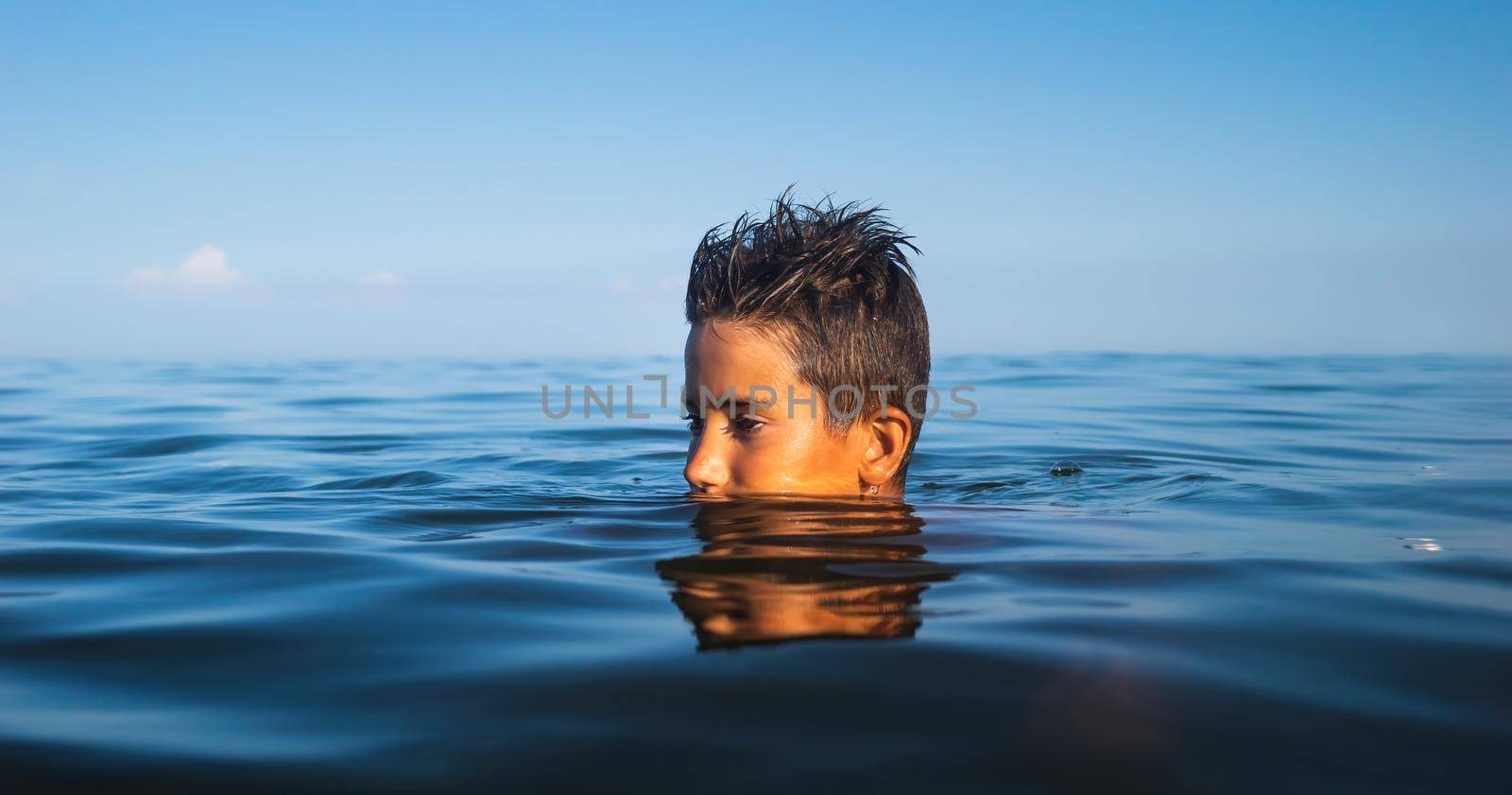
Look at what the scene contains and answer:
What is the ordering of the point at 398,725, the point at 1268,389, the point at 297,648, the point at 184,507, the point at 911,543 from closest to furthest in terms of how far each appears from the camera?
the point at 398,725, the point at 297,648, the point at 911,543, the point at 184,507, the point at 1268,389

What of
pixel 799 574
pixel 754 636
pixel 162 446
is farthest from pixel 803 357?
pixel 162 446

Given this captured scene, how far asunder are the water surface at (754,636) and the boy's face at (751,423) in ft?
0.89

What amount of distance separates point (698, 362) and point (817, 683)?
8.25 feet

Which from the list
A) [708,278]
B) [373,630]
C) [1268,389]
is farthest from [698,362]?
[1268,389]

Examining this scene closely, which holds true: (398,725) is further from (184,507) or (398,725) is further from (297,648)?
(184,507)

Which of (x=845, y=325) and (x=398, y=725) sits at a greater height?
(x=845, y=325)

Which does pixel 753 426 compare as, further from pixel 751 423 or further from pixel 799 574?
pixel 799 574

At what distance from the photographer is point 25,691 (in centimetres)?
176

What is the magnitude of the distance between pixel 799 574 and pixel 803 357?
1664 mm

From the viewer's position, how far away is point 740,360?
4000 millimetres

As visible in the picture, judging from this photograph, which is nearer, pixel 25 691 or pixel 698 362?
pixel 25 691

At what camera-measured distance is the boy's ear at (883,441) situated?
4336mm

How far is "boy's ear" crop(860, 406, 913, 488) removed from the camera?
171 inches

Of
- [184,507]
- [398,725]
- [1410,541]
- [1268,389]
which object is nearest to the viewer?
[398,725]
